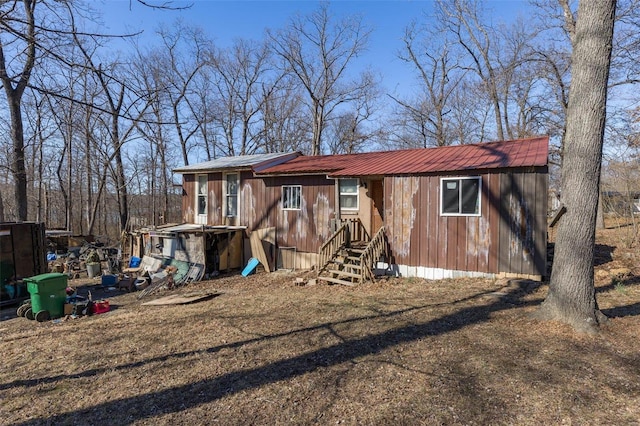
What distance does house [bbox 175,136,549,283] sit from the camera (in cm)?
890

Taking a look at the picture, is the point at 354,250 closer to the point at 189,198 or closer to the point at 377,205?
the point at 377,205

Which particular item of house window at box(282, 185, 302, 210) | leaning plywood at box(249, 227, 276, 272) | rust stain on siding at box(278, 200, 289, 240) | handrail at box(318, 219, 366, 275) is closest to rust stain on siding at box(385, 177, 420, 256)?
handrail at box(318, 219, 366, 275)

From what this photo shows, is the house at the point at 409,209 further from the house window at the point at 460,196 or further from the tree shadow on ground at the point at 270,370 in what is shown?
the tree shadow on ground at the point at 270,370

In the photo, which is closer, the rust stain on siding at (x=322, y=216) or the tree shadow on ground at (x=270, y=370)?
the tree shadow on ground at (x=270, y=370)

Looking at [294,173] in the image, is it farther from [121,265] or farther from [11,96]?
[11,96]

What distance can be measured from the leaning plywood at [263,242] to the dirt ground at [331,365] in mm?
5568

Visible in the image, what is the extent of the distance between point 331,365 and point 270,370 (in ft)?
2.36

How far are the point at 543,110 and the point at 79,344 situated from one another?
21.0m

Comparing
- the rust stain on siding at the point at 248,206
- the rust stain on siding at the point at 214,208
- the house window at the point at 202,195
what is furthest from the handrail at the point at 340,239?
the house window at the point at 202,195

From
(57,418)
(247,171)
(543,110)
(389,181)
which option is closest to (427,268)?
(389,181)

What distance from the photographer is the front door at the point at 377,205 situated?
11.7 m

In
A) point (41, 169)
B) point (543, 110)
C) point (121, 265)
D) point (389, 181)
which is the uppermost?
point (543, 110)

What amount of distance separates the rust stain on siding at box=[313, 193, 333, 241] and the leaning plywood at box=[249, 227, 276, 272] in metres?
1.83

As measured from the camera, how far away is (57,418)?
367 cm
